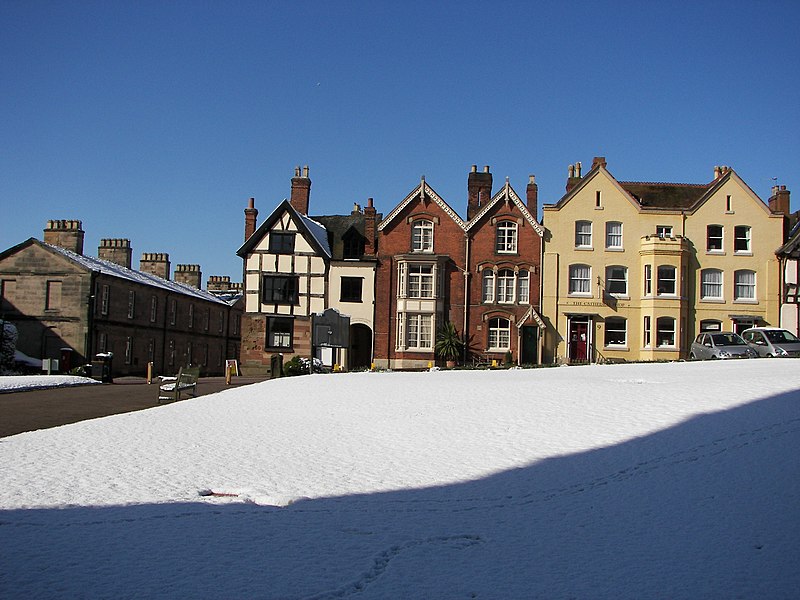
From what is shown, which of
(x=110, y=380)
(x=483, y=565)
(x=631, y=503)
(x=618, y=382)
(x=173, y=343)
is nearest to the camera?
(x=483, y=565)

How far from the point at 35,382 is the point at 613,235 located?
28.9m

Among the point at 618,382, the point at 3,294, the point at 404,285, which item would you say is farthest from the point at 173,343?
the point at 618,382

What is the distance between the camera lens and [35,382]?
27.3 meters

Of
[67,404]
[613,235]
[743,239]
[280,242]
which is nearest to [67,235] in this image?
[280,242]

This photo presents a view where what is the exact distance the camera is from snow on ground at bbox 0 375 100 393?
25.7 metres

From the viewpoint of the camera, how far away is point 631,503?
31.0 ft

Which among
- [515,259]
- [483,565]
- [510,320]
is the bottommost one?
[483,565]

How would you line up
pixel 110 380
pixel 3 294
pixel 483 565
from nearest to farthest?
pixel 483 565 < pixel 110 380 < pixel 3 294

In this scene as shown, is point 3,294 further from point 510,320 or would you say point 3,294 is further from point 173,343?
point 510,320

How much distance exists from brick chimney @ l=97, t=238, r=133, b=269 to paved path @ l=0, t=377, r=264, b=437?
2372cm

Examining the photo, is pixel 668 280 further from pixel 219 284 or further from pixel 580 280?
pixel 219 284

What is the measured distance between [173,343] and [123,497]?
42.3 m

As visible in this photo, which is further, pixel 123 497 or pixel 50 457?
pixel 50 457

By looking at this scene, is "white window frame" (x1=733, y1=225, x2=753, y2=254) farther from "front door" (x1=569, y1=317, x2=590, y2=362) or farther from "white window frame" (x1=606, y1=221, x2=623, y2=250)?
"front door" (x1=569, y1=317, x2=590, y2=362)
